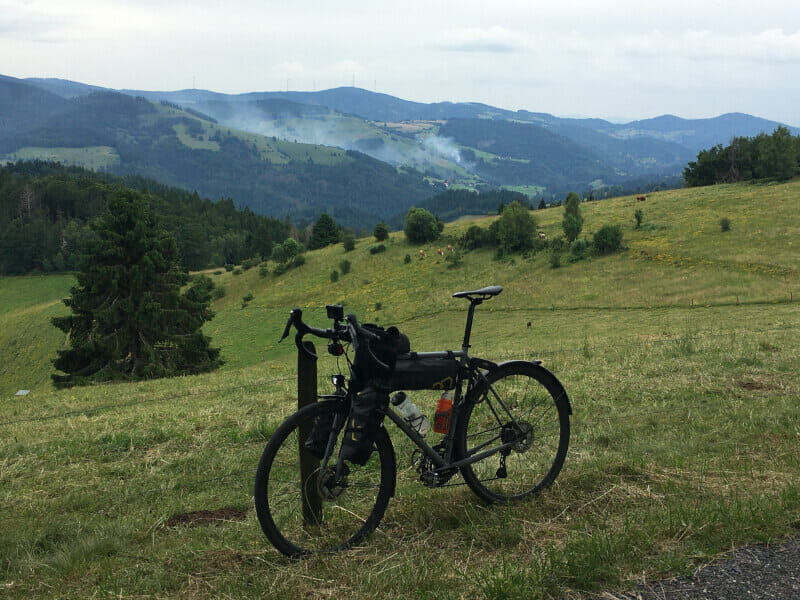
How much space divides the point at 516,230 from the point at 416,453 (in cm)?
6905

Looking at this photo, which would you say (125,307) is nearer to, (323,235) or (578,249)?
(578,249)

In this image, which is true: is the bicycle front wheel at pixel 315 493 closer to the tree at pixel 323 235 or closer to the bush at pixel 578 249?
the bush at pixel 578 249

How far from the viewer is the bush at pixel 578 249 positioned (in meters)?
63.8

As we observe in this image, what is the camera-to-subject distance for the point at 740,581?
369 centimetres

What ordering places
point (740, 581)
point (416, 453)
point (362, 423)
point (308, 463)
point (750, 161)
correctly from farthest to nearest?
point (750, 161) < point (416, 453) < point (308, 463) < point (362, 423) < point (740, 581)

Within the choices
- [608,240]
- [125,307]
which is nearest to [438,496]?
[125,307]

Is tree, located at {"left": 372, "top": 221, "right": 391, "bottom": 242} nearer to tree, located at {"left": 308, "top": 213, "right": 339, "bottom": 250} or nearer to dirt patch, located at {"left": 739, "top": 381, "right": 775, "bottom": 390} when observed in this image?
tree, located at {"left": 308, "top": 213, "right": 339, "bottom": 250}

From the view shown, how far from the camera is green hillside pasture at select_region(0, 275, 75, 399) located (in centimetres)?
6116

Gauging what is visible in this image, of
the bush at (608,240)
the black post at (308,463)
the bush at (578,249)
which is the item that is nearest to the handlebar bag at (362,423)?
the black post at (308,463)

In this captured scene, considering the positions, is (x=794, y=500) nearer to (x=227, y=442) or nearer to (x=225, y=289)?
(x=227, y=442)

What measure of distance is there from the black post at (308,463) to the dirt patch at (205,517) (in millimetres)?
1263

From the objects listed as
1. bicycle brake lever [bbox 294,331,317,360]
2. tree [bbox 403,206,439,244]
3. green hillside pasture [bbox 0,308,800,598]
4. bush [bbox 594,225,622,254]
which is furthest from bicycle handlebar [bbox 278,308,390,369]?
tree [bbox 403,206,439,244]

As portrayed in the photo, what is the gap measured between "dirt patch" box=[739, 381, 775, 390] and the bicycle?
18.4ft

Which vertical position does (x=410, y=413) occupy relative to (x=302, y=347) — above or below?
below
